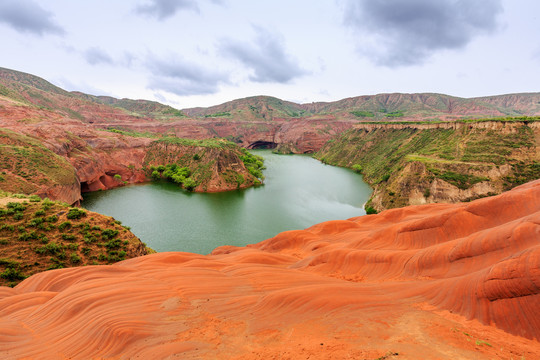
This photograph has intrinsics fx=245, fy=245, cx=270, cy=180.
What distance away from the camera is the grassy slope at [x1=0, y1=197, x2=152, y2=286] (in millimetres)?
17469

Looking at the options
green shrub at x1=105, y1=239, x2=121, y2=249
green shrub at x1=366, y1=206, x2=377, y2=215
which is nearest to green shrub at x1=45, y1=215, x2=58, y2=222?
green shrub at x1=105, y1=239, x2=121, y2=249

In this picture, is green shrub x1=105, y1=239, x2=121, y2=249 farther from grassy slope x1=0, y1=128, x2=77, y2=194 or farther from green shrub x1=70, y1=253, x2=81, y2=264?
grassy slope x1=0, y1=128, x2=77, y2=194

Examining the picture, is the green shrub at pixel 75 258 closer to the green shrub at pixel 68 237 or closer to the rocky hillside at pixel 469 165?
the green shrub at pixel 68 237

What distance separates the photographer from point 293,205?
49.4m

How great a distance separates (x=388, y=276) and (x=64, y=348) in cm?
1600

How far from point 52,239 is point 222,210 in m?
28.4

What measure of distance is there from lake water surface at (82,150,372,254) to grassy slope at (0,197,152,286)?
34.0 ft

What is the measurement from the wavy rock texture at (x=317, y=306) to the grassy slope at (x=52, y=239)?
312cm

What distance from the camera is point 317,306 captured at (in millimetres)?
10789

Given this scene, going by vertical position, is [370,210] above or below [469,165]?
below

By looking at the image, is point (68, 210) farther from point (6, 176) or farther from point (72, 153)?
point (72, 153)

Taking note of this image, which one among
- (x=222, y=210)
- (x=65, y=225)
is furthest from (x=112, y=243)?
(x=222, y=210)

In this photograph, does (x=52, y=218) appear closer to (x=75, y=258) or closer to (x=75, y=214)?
(x=75, y=214)

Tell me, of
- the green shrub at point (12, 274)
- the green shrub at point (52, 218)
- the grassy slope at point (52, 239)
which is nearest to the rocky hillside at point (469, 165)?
the grassy slope at point (52, 239)
